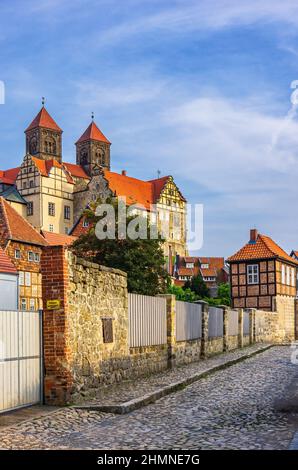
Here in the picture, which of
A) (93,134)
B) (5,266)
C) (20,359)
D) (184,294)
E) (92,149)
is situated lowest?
(184,294)

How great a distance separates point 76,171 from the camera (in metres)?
99.5

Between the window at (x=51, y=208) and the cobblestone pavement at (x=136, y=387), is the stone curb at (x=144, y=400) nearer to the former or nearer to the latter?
the cobblestone pavement at (x=136, y=387)

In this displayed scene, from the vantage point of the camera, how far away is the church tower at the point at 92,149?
108 metres

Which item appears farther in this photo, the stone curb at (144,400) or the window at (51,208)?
the window at (51,208)

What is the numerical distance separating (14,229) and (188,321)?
2726 cm

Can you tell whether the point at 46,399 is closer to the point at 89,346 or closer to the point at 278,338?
the point at 89,346

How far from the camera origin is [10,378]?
966 centimetres

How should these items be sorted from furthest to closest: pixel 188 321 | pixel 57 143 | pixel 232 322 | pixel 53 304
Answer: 1. pixel 57 143
2. pixel 232 322
3. pixel 188 321
4. pixel 53 304

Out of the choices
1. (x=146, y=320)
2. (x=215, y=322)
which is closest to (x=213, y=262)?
(x=215, y=322)

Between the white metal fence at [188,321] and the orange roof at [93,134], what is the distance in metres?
90.4

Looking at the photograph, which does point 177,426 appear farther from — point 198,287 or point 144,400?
point 198,287

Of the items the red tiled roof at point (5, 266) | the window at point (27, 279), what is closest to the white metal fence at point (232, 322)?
the red tiled roof at point (5, 266)

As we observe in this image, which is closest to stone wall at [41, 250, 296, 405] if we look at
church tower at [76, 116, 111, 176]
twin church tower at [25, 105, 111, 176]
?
twin church tower at [25, 105, 111, 176]
